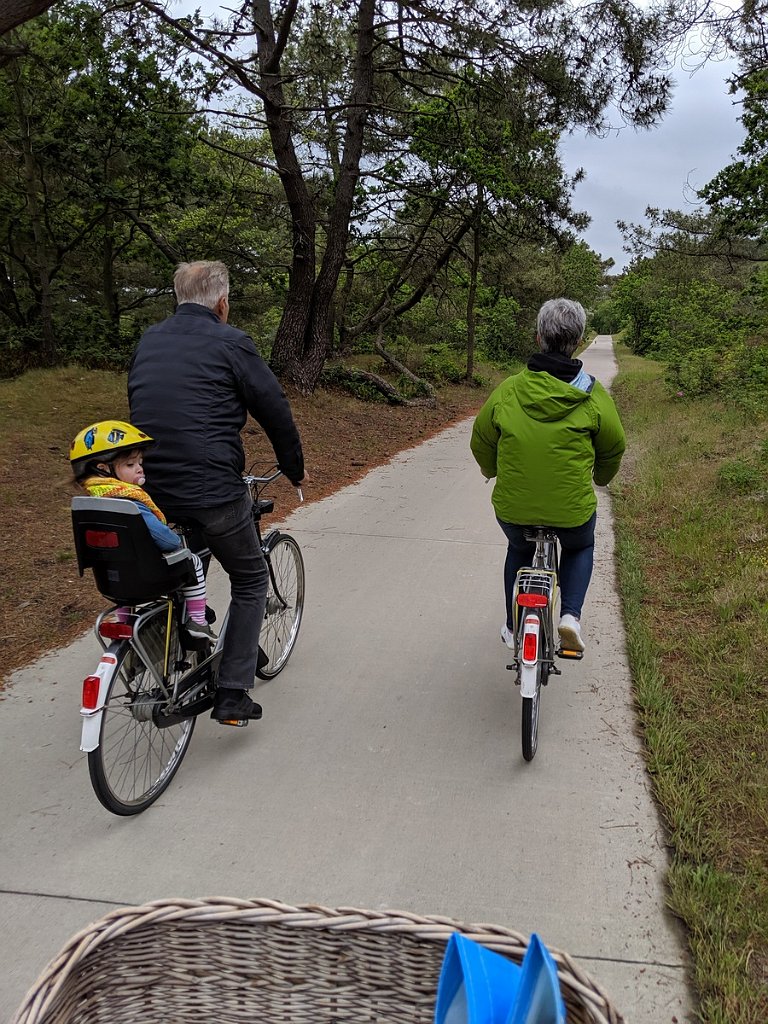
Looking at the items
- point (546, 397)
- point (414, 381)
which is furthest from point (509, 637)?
point (414, 381)

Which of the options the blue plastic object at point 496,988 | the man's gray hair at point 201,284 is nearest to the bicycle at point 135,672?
the man's gray hair at point 201,284

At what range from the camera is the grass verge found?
2.08 metres

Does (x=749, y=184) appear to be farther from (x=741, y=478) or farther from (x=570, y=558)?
(x=570, y=558)

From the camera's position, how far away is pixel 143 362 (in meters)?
2.79

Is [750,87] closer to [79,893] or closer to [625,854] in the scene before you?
[625,854]

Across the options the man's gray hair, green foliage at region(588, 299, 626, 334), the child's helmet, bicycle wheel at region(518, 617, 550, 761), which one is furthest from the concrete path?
green foliage at region(588, 299, 626, 334)

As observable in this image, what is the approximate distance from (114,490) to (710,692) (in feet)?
9.83

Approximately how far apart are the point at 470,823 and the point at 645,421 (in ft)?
40.3

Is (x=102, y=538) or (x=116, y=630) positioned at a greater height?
(x=102, y=538)

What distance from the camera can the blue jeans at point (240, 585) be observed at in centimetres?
296

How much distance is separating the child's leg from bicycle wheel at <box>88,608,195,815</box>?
0.10 m

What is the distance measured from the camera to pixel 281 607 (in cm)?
387

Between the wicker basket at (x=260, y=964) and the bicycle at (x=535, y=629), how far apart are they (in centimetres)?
157

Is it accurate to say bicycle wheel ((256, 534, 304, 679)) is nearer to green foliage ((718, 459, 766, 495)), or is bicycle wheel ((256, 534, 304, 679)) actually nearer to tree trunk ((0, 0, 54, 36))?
tree trunk ((0, 0, 54, 36))
